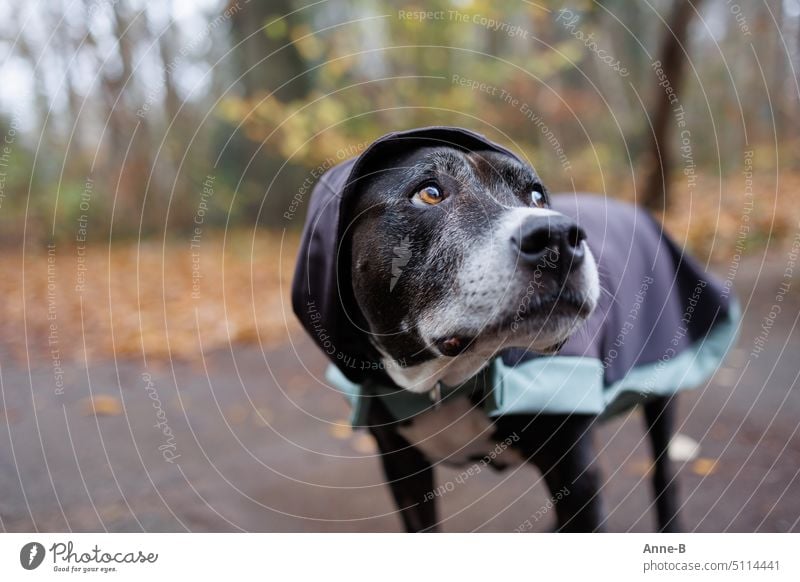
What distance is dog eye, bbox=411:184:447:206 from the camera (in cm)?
178

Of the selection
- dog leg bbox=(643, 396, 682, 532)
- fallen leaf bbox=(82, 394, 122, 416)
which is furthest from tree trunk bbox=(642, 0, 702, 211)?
fallen leaf bbox=(82, 394, 122, 416)

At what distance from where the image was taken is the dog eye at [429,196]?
178 cm

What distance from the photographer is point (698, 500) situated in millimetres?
2902

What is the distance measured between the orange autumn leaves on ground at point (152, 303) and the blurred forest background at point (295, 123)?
0.05 meters

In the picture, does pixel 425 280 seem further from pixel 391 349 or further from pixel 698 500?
pixel 698 500

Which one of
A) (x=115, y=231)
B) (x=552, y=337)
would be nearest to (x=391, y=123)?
(x=552, y=337)

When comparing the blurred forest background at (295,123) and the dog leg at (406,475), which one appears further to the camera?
the blurred forest background at (295,123)

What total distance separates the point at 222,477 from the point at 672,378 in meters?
2.44

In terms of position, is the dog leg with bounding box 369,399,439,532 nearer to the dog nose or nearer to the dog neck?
the dog neck

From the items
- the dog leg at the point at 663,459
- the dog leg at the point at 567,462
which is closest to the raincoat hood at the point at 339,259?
the dog leg at the point at 567,462

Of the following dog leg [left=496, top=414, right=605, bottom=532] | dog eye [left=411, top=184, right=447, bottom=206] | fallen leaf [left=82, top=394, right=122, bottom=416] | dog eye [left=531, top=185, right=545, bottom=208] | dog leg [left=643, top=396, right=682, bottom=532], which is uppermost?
dog eye [left=411, top=184, right=447, bottom=206]
